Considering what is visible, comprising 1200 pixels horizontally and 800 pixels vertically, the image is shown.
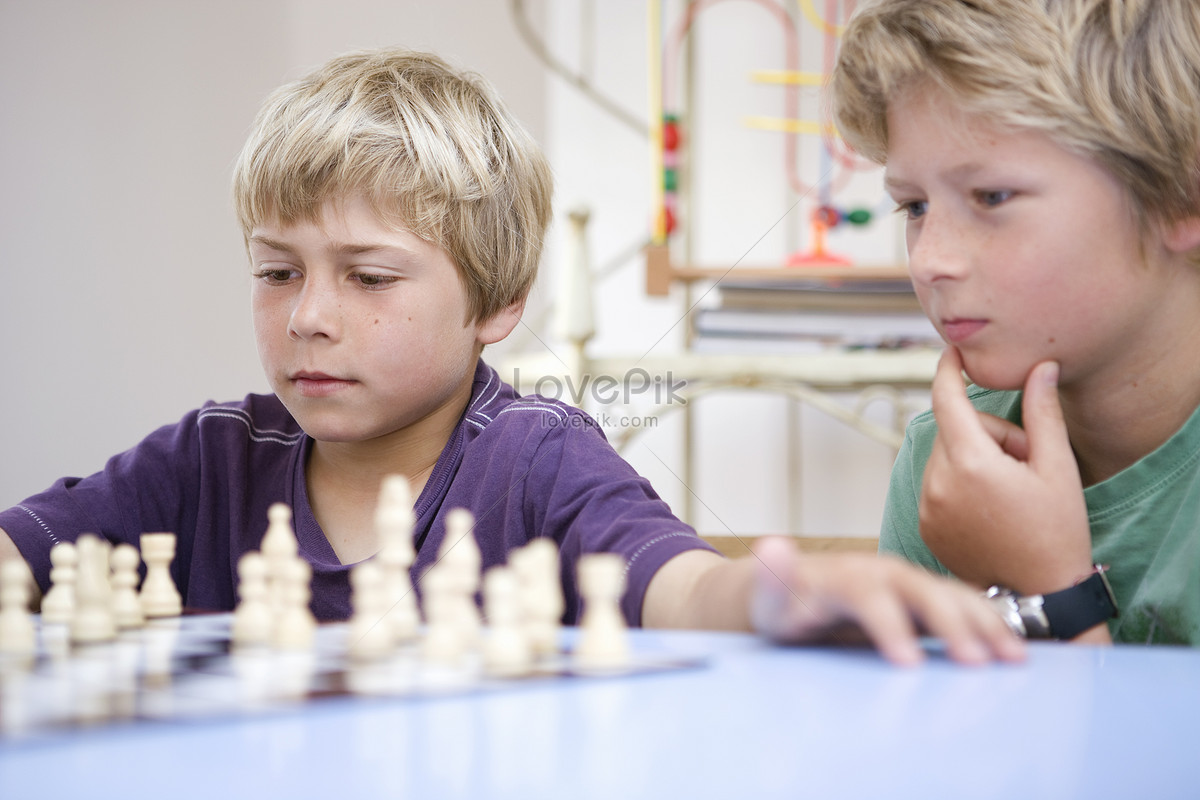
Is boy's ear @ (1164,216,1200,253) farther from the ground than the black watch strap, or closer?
farther from the ground

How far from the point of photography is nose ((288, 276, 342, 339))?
89cm

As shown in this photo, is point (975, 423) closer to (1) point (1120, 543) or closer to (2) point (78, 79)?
(1) point (1120, 543)

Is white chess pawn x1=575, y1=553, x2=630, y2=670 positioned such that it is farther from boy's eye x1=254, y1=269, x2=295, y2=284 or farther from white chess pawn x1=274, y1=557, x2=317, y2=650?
boy's eye x1=254, y1=269, x2=295, y2=284

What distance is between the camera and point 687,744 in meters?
0.35

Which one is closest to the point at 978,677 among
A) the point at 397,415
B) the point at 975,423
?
the point at 975,423

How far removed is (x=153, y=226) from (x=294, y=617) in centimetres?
164

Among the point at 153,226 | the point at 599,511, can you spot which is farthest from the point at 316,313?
the point at 153,226

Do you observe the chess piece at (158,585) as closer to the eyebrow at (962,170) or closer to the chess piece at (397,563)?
the chess piece at (397,563)

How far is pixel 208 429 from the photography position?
106 cm

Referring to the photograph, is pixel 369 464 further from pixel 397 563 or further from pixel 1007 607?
pixel 1007 607

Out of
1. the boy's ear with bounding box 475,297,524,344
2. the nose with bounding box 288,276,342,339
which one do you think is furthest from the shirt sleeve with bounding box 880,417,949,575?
the nose with bounding box 288,276,342,339

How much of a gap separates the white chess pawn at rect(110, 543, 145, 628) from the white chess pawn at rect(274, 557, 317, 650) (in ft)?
0.39

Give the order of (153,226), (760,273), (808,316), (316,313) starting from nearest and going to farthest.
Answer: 1. (316,313)
2. (760,273)
3. (808,316)
4. (153,226)

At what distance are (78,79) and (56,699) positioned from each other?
1769 millimetres
